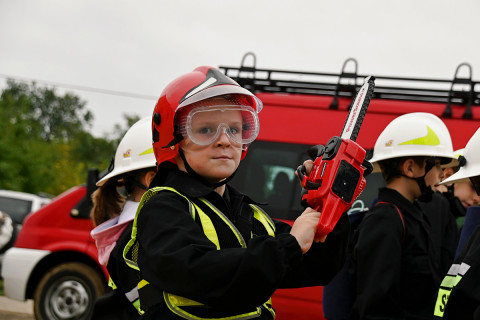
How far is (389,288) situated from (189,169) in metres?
1.42

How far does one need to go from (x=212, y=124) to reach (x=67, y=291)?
19.6 ft

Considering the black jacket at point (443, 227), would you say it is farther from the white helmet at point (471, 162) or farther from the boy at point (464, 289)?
the boy at point (464, 289)

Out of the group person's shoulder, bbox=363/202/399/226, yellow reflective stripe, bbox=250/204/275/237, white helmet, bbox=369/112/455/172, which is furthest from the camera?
white helmet, bbox=369/112/455/172

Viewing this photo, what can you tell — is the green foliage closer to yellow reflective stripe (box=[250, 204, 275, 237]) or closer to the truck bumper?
the truck bumper

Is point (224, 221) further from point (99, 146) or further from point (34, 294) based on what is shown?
point (99, 146)

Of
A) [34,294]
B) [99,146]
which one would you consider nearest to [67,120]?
[99,146]

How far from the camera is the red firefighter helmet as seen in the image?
2273 millimetres

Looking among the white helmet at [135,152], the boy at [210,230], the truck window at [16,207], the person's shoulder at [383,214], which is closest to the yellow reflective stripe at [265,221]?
the boy at [210,230]

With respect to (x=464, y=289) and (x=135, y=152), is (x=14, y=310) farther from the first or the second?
(x=464, y=289)

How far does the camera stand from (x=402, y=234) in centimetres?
346

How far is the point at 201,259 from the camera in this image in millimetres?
1935

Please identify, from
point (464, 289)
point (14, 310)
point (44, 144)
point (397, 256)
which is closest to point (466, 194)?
point (397, 256)

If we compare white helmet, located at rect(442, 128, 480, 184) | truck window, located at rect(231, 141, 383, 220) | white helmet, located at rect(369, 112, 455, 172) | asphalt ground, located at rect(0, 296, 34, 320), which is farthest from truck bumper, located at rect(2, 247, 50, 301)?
white helmet, located at rect(442, 128, 480, 184)

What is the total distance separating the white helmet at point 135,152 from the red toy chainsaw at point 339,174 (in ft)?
5.47
